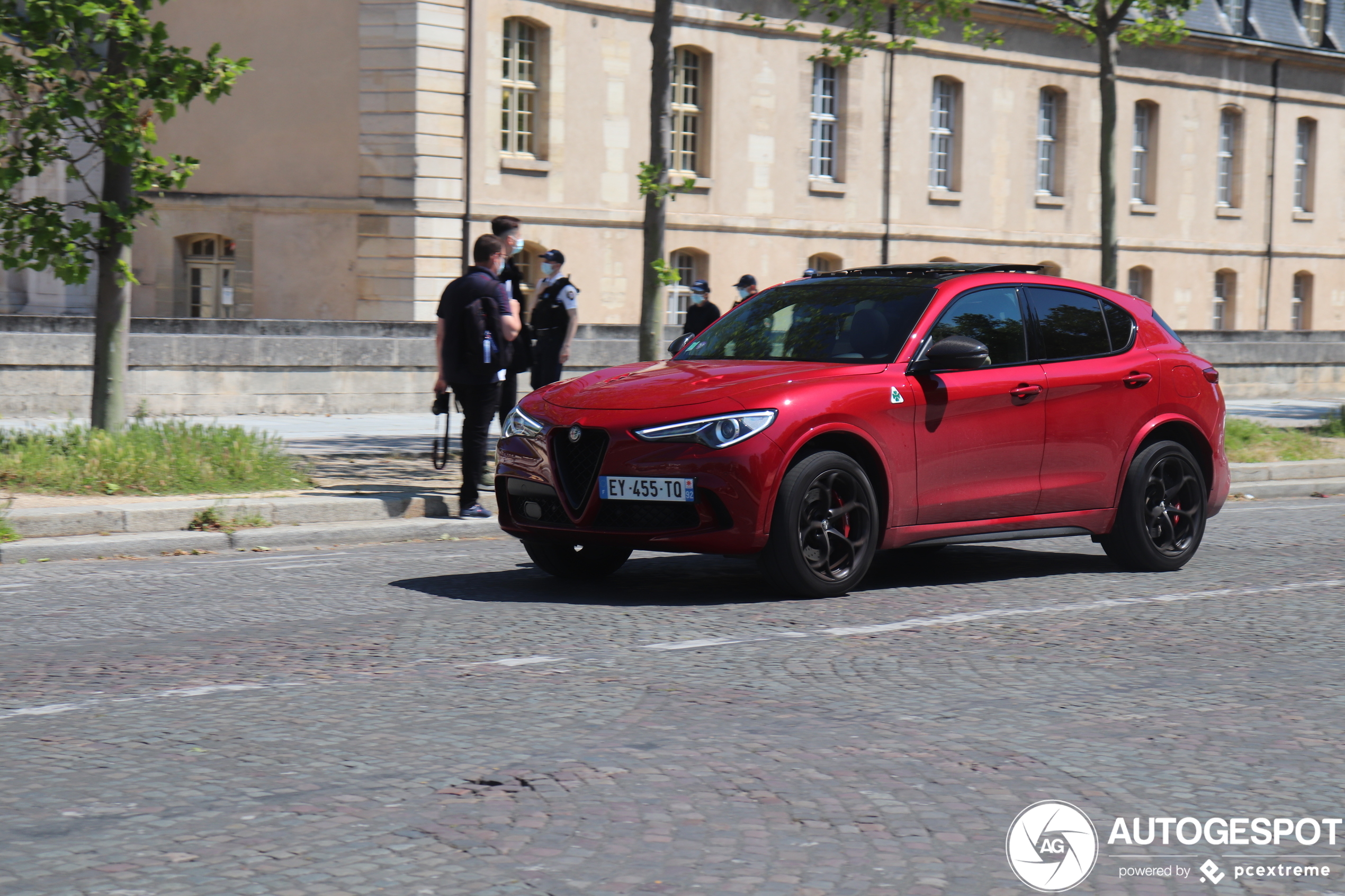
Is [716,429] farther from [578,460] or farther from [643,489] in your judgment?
[578,460]

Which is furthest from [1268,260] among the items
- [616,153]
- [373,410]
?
[373,410]

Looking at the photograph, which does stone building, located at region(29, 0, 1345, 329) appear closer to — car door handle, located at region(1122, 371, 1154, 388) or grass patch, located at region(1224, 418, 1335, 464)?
grass patch, located at region(1224, 418, 1335, 464)

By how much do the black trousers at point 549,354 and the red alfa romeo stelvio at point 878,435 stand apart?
453cm

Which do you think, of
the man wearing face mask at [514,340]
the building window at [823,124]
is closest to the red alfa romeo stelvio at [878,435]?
the man wearing face mask at [514,340]

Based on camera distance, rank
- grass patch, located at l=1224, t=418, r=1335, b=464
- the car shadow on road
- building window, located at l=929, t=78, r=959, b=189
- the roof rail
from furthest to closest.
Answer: building window, located at l=929, t=78, r=959, b=189
grass patch, located at l=1224, t=418, r=1335, b=464
the roof rail
the car shadow on road

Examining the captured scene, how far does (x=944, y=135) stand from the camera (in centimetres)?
3950

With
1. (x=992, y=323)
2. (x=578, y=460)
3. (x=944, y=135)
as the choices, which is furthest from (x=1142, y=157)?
(x=578, y=460)

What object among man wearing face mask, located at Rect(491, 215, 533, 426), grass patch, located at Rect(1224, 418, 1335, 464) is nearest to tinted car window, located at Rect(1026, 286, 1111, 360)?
man wearing face mask, located at Rect(491, 215, 533, 426)

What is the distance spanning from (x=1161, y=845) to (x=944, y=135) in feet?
119

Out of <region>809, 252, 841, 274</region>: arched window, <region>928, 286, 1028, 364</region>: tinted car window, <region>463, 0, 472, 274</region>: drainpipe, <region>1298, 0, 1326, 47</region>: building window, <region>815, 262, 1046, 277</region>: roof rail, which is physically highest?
<region>1298, 0, 1326, 47</region>: building window

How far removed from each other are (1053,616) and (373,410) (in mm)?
14129

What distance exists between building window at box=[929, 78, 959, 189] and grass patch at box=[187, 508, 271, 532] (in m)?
30.1

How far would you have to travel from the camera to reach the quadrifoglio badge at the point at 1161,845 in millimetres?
4250

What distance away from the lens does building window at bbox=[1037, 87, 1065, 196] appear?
4153cm
